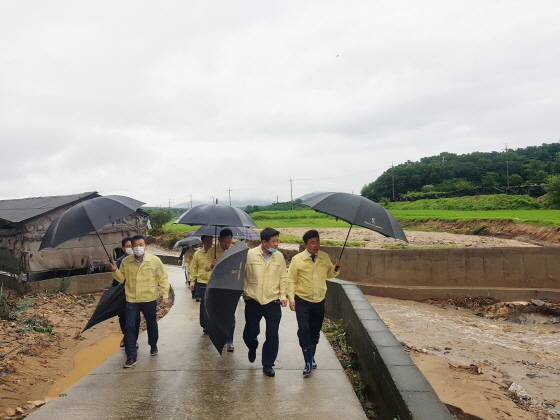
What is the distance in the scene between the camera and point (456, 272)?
15.2 meters

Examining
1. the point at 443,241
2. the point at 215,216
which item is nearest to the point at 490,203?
the point at 443,241

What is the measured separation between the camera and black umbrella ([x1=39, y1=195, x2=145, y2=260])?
505 centimetres

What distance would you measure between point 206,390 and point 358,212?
2384 mm

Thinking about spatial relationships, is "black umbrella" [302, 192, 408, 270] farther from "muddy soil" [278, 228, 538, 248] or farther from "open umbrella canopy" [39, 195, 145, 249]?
"muddy soil" [278, 228, 538, 248]

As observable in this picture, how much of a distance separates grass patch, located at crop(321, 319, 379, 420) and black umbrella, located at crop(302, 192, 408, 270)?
1708 millimetres

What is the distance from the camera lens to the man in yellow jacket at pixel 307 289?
188 inches

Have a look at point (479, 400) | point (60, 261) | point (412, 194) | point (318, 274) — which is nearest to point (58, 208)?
point (60, 261)

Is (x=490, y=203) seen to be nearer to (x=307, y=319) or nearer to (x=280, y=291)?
(x=307, y=319)

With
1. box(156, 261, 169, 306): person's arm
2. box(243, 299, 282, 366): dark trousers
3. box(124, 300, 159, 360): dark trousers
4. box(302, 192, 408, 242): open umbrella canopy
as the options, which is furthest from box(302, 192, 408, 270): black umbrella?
box(124, 300, 159, 360): dark trousers

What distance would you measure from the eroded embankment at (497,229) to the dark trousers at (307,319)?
18960 millimetres

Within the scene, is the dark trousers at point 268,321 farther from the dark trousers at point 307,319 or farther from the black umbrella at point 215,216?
the black umbrella at point 215,216

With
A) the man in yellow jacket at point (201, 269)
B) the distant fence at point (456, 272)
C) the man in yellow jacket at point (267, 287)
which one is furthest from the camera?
the distant fence at point (456, 272)

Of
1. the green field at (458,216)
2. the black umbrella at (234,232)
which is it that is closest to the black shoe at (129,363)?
the black umbrella at (234,232)

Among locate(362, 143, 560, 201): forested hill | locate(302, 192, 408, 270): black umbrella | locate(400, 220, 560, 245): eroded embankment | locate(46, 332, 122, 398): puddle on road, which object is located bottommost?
locate(46, 332, 122, 398): puddle on road
